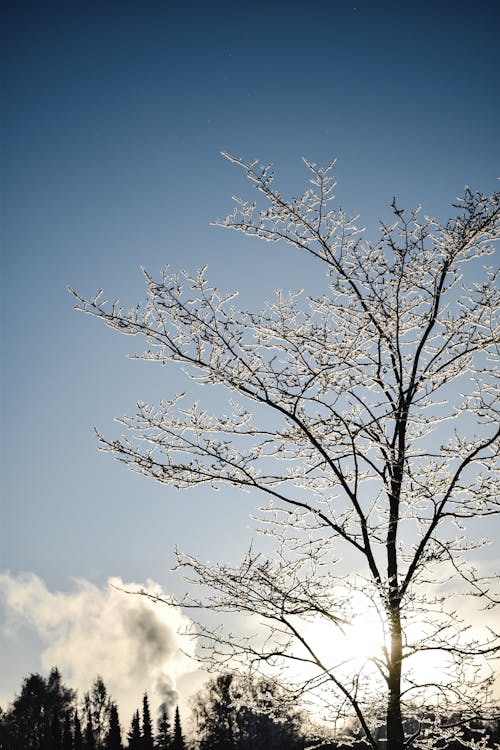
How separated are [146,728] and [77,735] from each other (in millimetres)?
6237

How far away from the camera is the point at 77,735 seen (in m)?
46.5

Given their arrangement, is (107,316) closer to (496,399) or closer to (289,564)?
(289,564)

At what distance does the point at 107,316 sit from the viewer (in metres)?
4.09

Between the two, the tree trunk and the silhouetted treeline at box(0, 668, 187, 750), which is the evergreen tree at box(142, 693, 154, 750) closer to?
the silhouetted treeline at box(0, 668, 187, 750)

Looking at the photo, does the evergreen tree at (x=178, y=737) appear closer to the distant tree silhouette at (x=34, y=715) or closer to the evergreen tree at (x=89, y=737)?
the evergreen tree at (x=89, y=737)

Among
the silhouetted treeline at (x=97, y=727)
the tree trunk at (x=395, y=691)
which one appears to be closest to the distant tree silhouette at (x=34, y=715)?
the silhouetted treeline at (x=97, y=727)

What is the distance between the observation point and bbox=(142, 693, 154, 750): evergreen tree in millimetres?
45031

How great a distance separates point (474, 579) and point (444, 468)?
0.91 meters

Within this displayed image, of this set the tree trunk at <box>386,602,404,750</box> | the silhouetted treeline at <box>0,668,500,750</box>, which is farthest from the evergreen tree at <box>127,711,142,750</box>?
the tree trunk at <box>386,602,404,750</box>

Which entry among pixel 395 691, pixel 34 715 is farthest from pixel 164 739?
pixel 395 691

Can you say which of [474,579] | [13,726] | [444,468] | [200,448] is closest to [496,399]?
[444,468]

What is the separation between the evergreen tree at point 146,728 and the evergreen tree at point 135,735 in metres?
0.44

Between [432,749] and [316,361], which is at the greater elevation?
[316,361]

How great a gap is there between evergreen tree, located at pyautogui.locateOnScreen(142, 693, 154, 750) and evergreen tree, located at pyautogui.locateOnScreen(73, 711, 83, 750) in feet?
18.2
